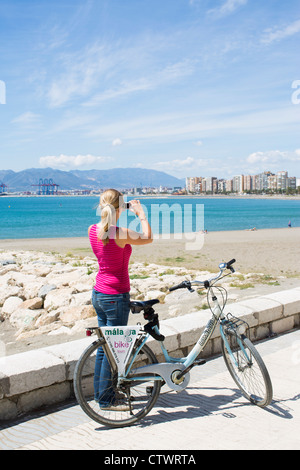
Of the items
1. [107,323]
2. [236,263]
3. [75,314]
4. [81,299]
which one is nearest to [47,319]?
[75,314]

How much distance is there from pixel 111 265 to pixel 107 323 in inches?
20.7

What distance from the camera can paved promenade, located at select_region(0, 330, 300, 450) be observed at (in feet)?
10.9

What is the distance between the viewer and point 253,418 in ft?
12.3

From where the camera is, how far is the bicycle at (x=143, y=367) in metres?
3.71

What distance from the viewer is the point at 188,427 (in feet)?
11.8

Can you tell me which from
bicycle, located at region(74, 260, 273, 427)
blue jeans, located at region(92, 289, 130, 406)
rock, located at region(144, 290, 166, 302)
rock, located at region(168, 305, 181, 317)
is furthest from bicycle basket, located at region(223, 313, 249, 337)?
rock, located at region(144, 290, 166, 302)

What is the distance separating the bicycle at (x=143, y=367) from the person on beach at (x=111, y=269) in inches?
2.9

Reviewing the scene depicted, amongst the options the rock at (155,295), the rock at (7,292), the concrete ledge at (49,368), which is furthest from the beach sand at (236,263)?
the concrete ledge at (49,368)

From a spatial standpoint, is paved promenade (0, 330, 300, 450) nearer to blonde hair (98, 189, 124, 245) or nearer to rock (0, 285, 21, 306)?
blonde hair (98, 189, 124, 245)

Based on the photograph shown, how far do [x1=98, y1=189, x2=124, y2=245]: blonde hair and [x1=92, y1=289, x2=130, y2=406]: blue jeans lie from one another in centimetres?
51

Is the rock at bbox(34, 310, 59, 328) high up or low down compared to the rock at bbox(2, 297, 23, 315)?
up

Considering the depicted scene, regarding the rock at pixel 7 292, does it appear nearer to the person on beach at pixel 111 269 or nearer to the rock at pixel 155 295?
the rock at pixel 155 295

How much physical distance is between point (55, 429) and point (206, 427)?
1.23 meters

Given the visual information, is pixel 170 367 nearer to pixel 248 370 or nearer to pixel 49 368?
pixel 248 370
